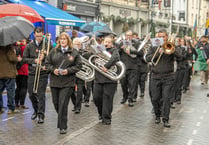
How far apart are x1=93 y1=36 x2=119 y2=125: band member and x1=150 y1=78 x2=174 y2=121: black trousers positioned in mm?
848

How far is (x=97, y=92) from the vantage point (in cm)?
1087

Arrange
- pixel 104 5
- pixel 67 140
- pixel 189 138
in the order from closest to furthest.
Answer: pixel 67 140 → pixel 189 138 → pixel 104 5

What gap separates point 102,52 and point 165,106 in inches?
68.1

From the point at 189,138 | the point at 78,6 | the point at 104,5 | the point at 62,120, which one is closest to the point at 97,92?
the point at 62,120

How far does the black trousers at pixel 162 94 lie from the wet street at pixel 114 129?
302 mm

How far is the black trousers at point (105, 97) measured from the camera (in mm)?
10713

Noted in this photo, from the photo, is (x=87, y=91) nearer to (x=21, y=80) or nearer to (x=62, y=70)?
(x=21, y=80)

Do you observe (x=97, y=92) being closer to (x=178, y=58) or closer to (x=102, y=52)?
(x=102, y=52)

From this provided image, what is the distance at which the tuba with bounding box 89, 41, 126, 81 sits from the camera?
10.9 metres

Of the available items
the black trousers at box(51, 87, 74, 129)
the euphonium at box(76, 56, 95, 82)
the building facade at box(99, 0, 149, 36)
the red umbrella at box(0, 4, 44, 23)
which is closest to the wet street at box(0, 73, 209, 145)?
the black trousers at box(51, 87, 74, 129)

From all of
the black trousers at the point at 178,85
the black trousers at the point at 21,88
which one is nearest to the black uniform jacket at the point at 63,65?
the black trousers at the point at 21,88

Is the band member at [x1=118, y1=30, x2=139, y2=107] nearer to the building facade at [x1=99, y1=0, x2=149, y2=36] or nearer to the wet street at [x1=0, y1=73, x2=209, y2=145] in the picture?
the wet street at [x1=0, y1=73, x2=209, y2=145]

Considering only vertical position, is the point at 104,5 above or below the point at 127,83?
above

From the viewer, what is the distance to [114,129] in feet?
33.2
